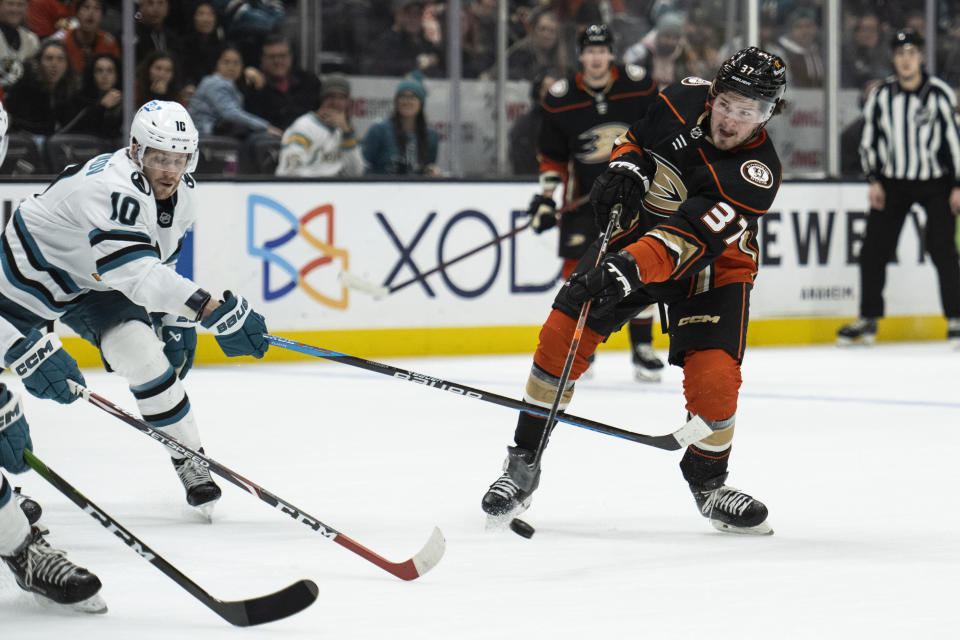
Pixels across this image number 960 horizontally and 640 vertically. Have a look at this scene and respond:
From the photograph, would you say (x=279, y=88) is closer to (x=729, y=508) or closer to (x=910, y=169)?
(x=910, y=169)

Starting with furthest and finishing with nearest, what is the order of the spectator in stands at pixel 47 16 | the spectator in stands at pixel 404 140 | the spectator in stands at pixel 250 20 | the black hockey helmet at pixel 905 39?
the black hockey helmet at pixel 905 39
the spectator in stands at pixel 404 140
the spectator in stands at pixel 250 20
the spectator in stands at pixel 47 16

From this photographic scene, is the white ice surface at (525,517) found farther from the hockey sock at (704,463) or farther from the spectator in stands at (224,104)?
the spectator in stands at (224,104)

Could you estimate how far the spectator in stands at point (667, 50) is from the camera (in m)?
8.09

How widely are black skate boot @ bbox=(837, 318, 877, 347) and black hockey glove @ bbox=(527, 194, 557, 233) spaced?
7.99 feet

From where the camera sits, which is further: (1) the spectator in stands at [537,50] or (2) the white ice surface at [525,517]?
(1) the spectator in stands at [537,50]

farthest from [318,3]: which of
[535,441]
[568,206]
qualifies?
[535,441]

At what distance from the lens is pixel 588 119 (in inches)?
237

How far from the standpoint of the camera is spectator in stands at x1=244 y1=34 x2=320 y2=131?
701cm

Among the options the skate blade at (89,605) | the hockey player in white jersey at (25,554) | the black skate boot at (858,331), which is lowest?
the black skate boot at (858,331)

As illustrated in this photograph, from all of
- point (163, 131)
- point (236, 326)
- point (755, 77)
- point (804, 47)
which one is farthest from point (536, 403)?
point (804, 47)

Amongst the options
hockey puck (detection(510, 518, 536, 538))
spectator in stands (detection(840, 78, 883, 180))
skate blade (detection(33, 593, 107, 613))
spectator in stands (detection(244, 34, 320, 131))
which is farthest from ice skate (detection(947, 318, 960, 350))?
skate blade (detection(33, 593, 107, 613))

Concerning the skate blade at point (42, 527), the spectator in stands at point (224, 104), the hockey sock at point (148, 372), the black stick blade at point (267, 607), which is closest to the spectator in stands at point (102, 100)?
the spectator in stands at point (224, 104)

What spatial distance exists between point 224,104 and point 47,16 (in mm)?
884

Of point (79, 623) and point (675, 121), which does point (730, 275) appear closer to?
point (675, 121)
